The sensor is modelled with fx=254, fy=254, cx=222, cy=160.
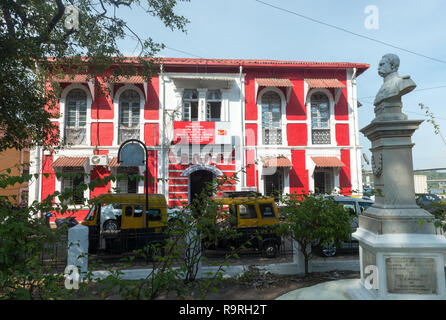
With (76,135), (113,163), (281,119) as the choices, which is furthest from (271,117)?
(76,135)

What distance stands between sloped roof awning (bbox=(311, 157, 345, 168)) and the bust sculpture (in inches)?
364

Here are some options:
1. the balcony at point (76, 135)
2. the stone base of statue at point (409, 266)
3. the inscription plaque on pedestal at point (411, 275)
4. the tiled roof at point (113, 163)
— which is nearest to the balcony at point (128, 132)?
the tiled roof at point (113, 163)

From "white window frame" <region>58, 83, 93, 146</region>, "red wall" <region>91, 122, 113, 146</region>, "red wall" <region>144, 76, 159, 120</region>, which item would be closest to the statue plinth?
"red wall" <region>144, 76, 159, 120</region>

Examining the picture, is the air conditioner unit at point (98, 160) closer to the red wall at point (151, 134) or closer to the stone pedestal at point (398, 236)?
the red wall at point (151, 134)

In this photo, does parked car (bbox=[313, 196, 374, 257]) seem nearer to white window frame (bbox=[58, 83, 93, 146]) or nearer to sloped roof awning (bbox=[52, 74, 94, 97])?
white window frame (bbox=[58, 83, 93, 146])

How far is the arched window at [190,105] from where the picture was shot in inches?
536

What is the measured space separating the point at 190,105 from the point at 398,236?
460 inches

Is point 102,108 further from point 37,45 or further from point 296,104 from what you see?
point 296,104

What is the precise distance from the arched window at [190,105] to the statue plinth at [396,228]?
10429 millimetres

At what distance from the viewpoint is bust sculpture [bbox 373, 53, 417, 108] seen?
389 centimetres

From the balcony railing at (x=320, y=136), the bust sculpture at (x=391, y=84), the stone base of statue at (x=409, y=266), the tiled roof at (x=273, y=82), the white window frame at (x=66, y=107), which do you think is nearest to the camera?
the stone base of statue at (x=409, y=266)

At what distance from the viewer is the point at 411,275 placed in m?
3.53

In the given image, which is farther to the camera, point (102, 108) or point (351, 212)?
point (102, 108)
